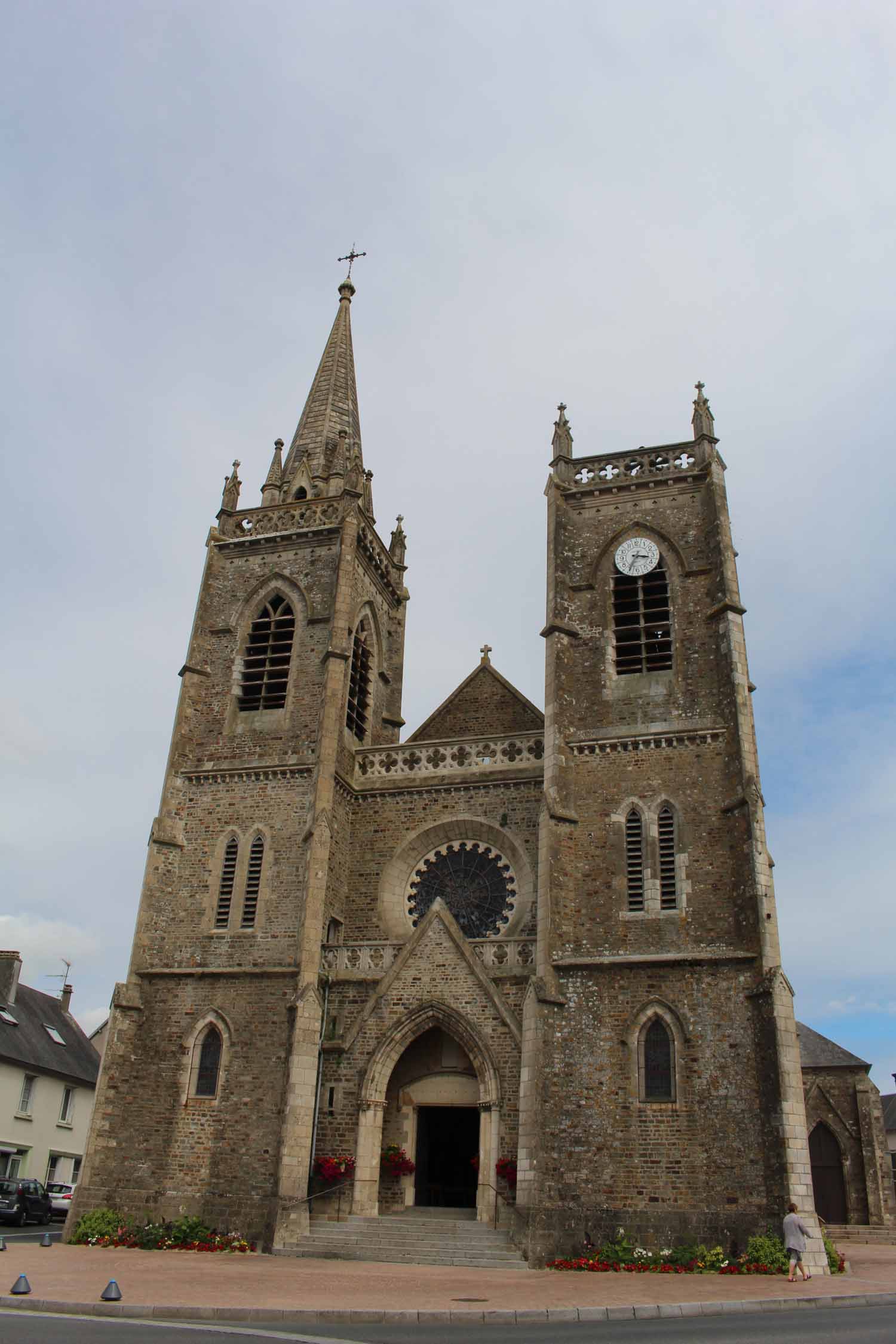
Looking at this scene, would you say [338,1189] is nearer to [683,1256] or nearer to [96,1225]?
[96,1225]

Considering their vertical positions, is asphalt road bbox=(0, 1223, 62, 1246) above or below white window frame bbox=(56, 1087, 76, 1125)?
below

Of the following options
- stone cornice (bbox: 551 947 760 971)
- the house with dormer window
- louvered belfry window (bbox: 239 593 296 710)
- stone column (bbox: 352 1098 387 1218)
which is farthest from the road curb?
the house with dormer window

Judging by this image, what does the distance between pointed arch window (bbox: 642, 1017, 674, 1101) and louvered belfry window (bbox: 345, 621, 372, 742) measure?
11.2 metres

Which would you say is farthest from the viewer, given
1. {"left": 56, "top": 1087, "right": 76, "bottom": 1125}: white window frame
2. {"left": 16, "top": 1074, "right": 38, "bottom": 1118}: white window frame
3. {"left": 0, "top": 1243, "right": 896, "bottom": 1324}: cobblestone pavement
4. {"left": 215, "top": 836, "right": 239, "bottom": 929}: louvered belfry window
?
{"left": 56, "top": 1087, "right": 76, "bottom": 1125}: white window frame

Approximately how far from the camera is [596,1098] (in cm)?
2042

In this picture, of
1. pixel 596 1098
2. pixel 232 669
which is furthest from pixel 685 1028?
pixel 232 669

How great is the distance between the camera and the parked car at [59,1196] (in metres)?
30.4

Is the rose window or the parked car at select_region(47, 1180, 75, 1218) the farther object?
the parked car at select_region(47, 1180, 75, 1218)

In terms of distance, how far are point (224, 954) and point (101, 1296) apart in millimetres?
11947

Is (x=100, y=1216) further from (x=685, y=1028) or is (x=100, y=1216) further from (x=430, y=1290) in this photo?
(x=685, y=1028)

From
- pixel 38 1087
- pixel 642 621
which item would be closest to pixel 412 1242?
pixel 642 621

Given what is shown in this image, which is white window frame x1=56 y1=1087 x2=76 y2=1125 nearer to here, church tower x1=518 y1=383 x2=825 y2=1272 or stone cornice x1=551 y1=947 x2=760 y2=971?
church tower x1=518 y1=383 x2=825 y2=1272

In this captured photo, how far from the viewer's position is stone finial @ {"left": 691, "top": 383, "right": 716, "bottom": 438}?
2740cm

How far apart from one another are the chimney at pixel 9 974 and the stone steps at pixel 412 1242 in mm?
20656
